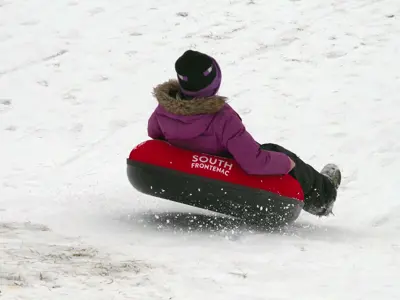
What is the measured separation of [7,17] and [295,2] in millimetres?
4594

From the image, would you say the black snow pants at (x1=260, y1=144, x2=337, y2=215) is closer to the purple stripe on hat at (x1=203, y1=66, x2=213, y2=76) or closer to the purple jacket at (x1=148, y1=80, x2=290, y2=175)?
the purple jacket at (x1=148, y1=80, x2=290, y2=175)

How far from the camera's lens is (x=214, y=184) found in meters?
5.37

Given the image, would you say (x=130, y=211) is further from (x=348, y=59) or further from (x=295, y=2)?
(x=295, y=2)

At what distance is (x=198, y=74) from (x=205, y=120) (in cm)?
34

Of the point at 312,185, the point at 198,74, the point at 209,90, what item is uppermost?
the point at 198,74

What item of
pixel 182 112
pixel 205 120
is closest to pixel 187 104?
pixel 182 112

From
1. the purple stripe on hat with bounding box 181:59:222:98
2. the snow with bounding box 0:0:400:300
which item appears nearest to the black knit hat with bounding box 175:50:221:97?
the purple stripe on hat with bounding box 181:59:222:98

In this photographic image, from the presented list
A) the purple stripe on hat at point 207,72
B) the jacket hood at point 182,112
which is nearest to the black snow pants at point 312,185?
the jacket hood at point 182,112

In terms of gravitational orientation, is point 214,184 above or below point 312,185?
above

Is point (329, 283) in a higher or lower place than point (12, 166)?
higher

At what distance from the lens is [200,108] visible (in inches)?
204

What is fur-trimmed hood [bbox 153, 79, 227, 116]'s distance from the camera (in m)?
5.18

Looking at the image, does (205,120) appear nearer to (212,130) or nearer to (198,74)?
(212,130)

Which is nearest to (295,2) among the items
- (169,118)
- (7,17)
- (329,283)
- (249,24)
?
(249,24)
